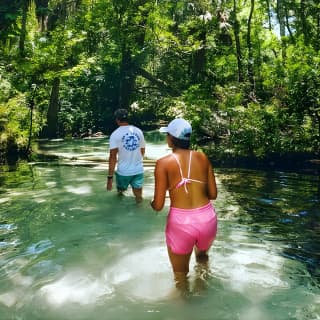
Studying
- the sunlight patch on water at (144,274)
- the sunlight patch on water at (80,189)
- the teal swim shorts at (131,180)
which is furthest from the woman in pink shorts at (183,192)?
the sunlight patch on water at (80,189)

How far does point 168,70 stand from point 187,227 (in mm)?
25318

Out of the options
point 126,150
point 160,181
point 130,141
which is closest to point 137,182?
point 126,150

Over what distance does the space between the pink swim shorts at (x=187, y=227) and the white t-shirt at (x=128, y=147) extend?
12.7ft

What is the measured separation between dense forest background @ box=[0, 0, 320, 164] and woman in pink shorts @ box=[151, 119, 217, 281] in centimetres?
457

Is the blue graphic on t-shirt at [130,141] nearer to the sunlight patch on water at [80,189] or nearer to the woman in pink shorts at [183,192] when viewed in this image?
the sunlight patch on water at [80,189]

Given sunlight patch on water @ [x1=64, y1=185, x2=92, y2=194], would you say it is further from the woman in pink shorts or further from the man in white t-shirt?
the woman in pink shorts

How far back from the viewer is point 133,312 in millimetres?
4645

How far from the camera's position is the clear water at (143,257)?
15.5 feet

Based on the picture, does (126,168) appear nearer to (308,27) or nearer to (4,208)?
(4,208)

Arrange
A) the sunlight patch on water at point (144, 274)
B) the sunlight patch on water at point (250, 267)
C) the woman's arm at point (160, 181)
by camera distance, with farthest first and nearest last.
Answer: the sunlight patch on water at point (250, 267), the sunlight patch on water at point (144, 274), the woman's arm at point (160, 181)

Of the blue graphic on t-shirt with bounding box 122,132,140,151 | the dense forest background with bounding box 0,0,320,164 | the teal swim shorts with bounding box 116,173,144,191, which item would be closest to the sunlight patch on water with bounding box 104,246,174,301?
the teal swim shorts with bounding box 116,173,144,191

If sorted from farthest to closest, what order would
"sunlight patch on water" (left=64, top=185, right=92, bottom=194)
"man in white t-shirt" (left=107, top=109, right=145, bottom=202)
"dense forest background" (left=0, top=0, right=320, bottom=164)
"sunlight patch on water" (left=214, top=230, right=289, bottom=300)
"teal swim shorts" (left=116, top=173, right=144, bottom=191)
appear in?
"dense forest background" (left=0, top=0, right=320, bottom=164) < "sunlight patch on water" (left=64, top=185, right=92, bottom=194) < "teal swim shorts" (left=116, top=173, right=144, bottom=191) < "man in white t-shirt" (left=107, top=109, right=145, bottom=202) < "sunlight patch on water" (left=214, top=230, right=289, bottom=300)

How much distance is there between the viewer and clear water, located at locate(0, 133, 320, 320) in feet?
15.5

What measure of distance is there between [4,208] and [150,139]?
16.8m
